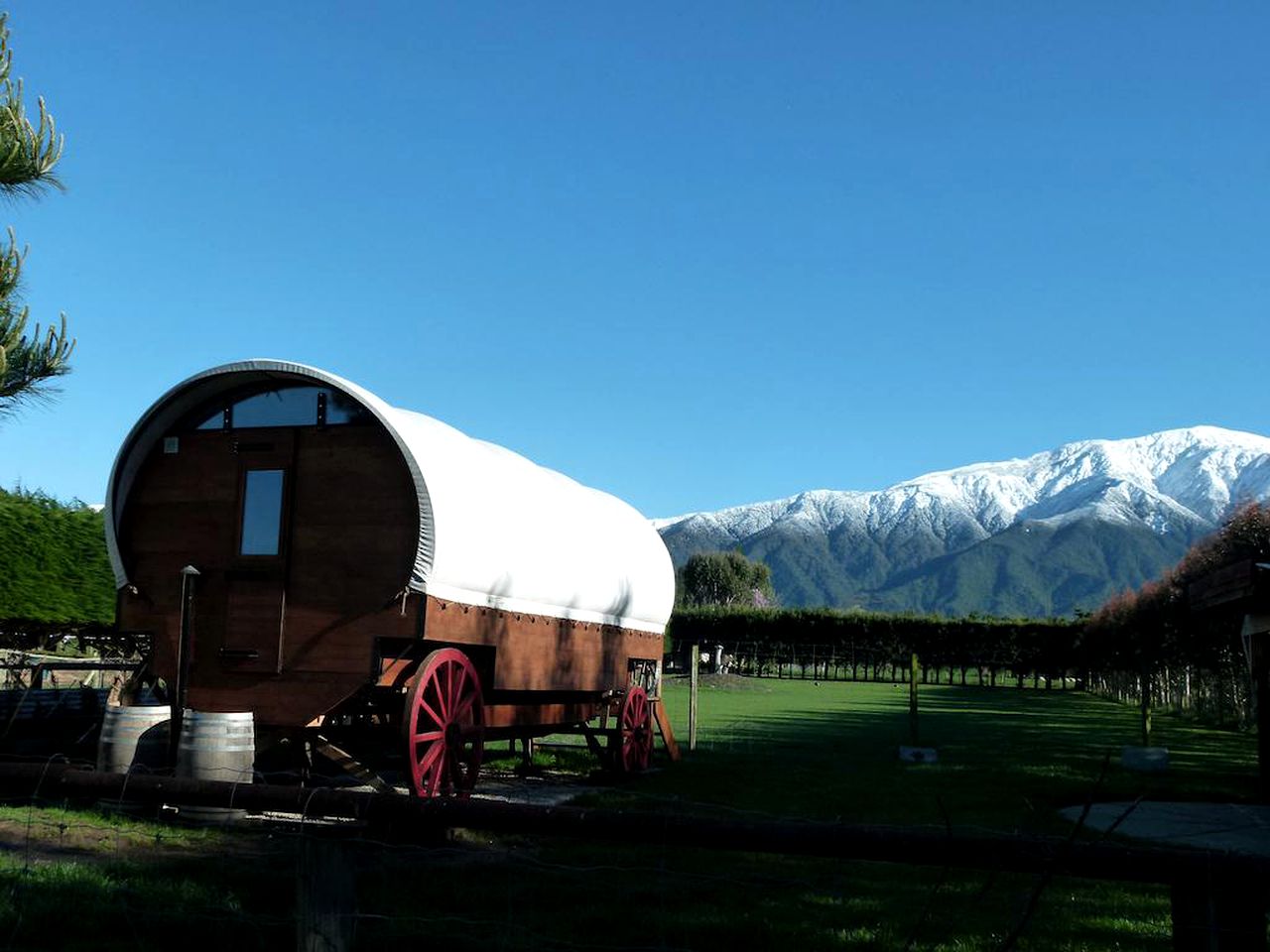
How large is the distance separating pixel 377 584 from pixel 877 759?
1062 cm

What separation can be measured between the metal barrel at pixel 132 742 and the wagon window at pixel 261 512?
5.74ft

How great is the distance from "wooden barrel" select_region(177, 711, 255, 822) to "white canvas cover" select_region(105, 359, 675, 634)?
1908mm

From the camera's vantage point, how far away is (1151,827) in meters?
11.1

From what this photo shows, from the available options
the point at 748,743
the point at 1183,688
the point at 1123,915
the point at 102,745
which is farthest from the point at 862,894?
the point at 1183,688

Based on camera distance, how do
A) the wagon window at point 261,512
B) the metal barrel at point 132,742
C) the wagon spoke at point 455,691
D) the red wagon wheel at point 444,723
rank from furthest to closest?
the wagon window at point 261,512
the wagon spoke at point 455,691
the red wagon wheel at point 444,723
the metal barrel at point 132,742

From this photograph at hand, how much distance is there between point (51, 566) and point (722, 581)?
440 feet

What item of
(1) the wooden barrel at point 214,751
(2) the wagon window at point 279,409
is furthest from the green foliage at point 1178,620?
(1) the wooden barrel at point 214,751

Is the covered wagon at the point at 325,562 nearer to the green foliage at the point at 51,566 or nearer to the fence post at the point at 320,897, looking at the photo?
the fence post at the point at 320,897

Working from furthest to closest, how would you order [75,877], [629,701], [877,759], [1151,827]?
[877,759]
[629,701]
[1151,827]
[75,877]

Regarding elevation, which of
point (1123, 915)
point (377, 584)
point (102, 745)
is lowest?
point (1123, 915)

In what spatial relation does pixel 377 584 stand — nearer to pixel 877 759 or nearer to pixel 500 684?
pixel 500 684

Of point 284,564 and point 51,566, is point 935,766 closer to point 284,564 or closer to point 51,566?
point 284,564

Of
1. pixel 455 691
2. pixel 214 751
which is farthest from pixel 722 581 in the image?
→ pixel 214 751

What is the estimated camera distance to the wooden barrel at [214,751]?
8.74 meters
